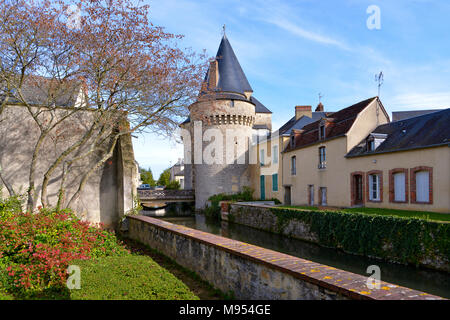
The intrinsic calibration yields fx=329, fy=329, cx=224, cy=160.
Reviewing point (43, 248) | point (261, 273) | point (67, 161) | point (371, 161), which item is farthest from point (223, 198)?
point (261, 273)

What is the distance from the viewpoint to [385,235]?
36.4ft

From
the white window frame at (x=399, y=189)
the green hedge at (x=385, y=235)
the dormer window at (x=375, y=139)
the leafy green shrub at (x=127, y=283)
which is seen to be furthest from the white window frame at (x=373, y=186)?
the leafy green shrub at (x=127, y=283)

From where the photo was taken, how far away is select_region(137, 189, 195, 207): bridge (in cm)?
2709

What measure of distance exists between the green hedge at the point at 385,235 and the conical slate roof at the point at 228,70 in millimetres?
16738

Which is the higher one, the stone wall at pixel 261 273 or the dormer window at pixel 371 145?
the dormer window at pixel 371 145

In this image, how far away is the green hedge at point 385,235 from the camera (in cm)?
962

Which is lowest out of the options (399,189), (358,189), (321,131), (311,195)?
(311,195)

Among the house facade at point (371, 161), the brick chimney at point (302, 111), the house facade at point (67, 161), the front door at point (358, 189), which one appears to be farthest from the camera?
the brick chimney at point (302, 111)

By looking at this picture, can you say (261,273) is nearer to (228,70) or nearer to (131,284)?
(131,284)

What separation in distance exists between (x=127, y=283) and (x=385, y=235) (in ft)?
29.8

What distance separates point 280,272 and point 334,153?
49.6ft

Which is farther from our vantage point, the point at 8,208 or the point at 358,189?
the point at 358,189

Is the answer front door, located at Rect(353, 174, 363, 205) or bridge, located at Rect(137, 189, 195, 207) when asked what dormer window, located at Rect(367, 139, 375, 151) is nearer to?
front door, located at Rect(353, 174, 363, 205)

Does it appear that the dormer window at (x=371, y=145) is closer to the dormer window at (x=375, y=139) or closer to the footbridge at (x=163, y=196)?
the dormer window at (x=375, y=139)
